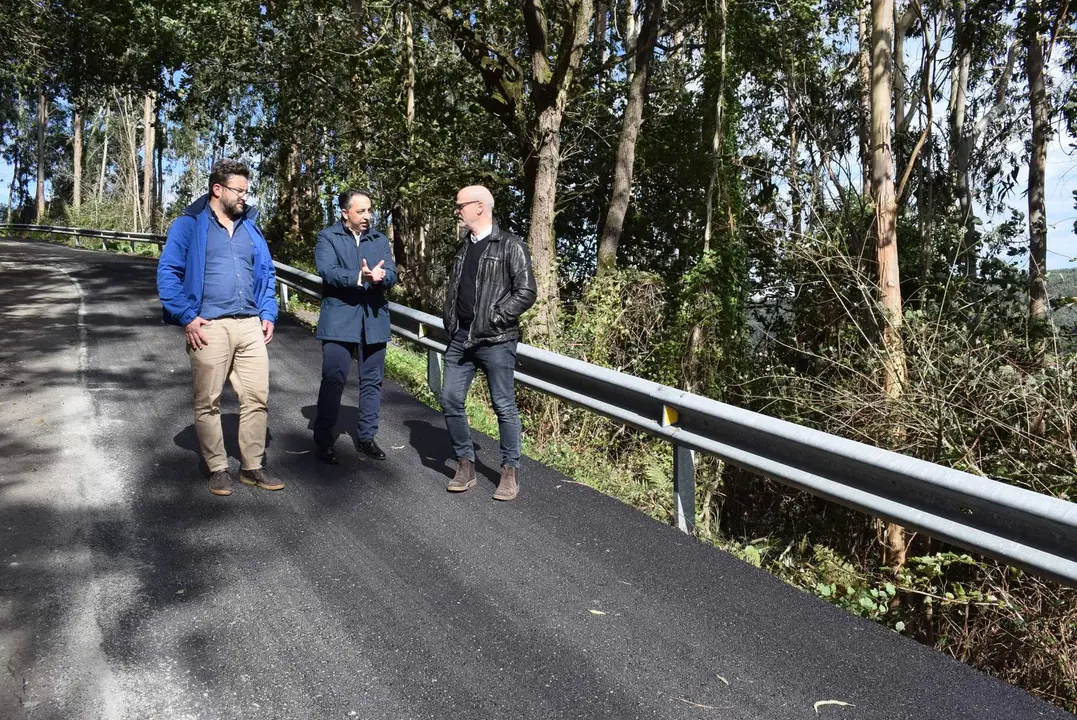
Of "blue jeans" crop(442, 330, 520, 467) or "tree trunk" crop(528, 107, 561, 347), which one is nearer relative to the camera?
"blue jeans" crop(442, 330, 520, 467)

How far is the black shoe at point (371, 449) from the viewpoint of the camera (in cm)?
641

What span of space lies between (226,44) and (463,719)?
15874 mm

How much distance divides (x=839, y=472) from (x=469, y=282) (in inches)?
102

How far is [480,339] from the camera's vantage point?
5.55 metres

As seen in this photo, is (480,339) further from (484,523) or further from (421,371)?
(421,371)

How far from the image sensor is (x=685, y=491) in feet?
17.2

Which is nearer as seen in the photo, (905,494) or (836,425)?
(905,494)

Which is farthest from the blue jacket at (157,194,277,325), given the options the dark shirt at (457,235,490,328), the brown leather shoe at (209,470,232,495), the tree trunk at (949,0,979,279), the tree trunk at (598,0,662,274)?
the tree trunk at (949,0,979,279)

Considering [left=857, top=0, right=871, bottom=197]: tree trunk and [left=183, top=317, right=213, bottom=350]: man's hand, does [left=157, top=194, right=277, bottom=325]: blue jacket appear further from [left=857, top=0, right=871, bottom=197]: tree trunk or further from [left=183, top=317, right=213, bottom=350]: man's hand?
[left=857, top=0, right=871, bottom=197]: tree trunk

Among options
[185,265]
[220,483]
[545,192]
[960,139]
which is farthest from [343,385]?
[960,139]

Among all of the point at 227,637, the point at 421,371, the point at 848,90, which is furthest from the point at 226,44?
the point at 227,637

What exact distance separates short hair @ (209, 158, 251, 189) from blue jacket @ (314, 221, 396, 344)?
0.95 metres

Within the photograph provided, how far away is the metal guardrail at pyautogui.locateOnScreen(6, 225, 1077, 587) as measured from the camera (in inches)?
131

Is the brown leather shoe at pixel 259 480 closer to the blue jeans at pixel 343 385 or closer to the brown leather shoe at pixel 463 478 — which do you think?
the blue jeans at pixel 343 385
